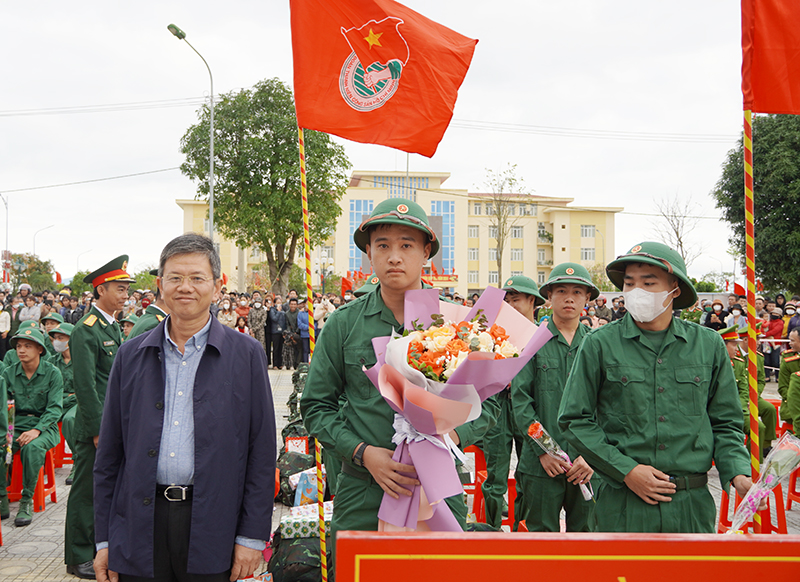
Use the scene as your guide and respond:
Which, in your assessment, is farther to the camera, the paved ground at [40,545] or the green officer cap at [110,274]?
the green officer cap at [110,274]

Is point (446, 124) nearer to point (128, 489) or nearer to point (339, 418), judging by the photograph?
point (339, 418)

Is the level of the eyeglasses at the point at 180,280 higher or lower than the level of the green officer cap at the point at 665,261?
lower

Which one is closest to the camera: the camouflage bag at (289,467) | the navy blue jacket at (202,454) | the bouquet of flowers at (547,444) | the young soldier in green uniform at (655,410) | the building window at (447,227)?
the navy blue jacket at (202,454)

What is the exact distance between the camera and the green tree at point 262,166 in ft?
93.1

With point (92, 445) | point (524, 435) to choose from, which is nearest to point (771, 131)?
point (524, 435)

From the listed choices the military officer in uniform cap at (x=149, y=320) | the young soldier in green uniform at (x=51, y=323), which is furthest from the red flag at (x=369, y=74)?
the young soldier in green uniform at (x=51, y=323)

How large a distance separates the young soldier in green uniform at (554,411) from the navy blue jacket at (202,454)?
222 centimetres

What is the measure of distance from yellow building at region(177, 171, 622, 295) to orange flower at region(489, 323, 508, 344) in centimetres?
6779

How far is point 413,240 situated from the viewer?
112 inches

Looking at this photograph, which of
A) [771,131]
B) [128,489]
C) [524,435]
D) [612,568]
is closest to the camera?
[612,568]

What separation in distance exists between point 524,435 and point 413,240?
213 centimetres

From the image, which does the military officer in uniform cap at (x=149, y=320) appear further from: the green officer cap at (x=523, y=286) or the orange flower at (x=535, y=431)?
the green officer cap at (x=523, y=286)

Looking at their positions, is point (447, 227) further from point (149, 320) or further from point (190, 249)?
point (190, 249)

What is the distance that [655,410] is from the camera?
9.76ft
